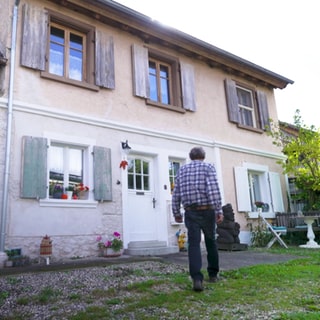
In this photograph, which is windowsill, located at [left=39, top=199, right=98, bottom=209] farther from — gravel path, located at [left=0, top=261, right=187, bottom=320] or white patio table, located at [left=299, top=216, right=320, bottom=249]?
white patio table, located at [left=299, top=216, right=320, bottom=249]

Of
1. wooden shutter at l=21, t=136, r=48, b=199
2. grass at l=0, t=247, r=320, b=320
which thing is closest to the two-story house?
wooden shutter at l=21, t=136, r=48, b=199

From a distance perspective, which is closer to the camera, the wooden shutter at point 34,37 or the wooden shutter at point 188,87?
the wooden shutter at point 34,37

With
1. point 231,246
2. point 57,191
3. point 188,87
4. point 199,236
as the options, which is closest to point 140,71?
point 188,87

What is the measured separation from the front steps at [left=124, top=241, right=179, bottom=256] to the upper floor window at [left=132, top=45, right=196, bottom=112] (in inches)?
137

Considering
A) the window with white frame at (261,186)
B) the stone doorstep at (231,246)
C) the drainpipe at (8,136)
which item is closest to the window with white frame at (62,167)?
the drainpipe at (8,136)

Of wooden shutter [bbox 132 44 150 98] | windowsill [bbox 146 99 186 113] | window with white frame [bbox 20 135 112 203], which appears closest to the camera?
window with white frame [bbox 20 135 112 203]

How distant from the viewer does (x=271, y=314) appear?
2.81 metres

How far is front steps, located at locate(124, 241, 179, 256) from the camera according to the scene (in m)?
7.22

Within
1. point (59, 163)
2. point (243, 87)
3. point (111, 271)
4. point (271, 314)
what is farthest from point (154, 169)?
point (271, 314)

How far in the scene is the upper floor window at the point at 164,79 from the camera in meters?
8.84

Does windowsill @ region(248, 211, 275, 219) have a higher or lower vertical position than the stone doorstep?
higher

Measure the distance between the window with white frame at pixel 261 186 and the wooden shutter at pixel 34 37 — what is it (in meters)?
6.18

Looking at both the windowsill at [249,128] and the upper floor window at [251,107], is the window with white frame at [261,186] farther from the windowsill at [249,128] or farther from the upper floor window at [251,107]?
the upper floor window at [251,107]

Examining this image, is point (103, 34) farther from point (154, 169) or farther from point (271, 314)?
point (271, 314)
